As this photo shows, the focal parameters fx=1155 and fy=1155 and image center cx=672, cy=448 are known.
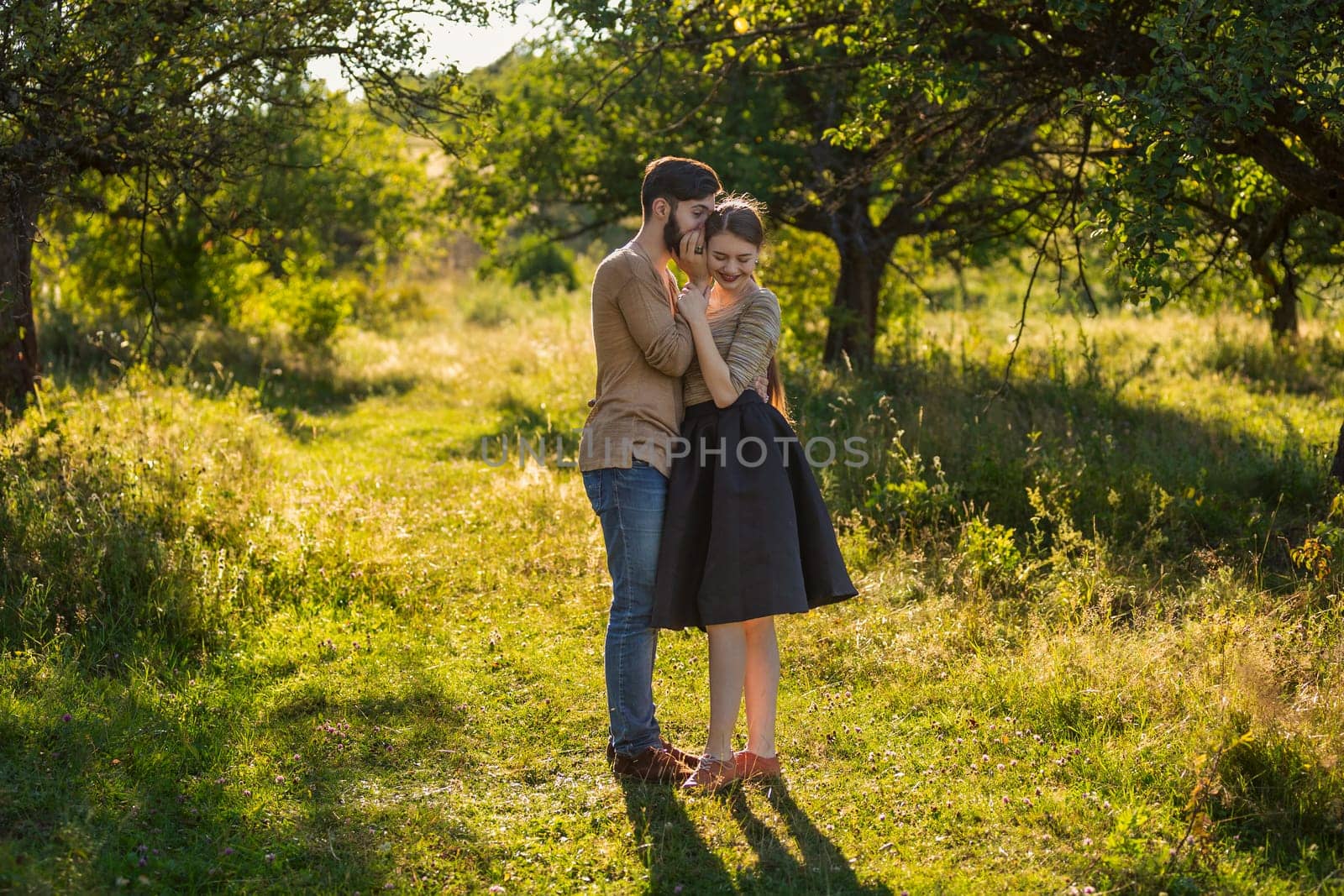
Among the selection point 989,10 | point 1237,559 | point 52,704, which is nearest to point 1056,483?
point 1237,559

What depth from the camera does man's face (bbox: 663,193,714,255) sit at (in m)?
4.10

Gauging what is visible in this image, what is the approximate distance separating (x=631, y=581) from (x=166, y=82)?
409 cm

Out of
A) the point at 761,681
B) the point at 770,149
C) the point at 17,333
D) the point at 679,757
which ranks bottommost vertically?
the point at 679,757

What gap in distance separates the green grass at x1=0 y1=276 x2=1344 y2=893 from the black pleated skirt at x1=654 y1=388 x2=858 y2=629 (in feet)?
2.46

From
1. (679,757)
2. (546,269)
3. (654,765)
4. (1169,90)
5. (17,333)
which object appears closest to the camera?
(654,765)

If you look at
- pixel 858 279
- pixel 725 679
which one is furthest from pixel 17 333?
pixel 858 279

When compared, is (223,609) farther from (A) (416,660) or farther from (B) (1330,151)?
(B) (1330,151)

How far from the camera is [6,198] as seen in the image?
19.8ft

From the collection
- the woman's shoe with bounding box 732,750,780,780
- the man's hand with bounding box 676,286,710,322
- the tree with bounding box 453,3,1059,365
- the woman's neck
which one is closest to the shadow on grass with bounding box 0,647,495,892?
the woman's shoe with bounding box 732,750,780,780

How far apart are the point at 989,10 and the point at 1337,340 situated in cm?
905

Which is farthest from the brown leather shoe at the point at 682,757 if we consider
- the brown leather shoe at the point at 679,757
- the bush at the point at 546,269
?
the bush at the point at 546,269

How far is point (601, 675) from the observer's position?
18.0 ft

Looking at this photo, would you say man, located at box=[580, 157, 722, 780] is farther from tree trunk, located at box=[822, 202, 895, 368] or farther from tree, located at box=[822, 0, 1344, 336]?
tree trunk, located at box=[822, 202, 895, 368]

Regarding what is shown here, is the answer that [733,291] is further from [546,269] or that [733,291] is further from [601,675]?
[546,269]
